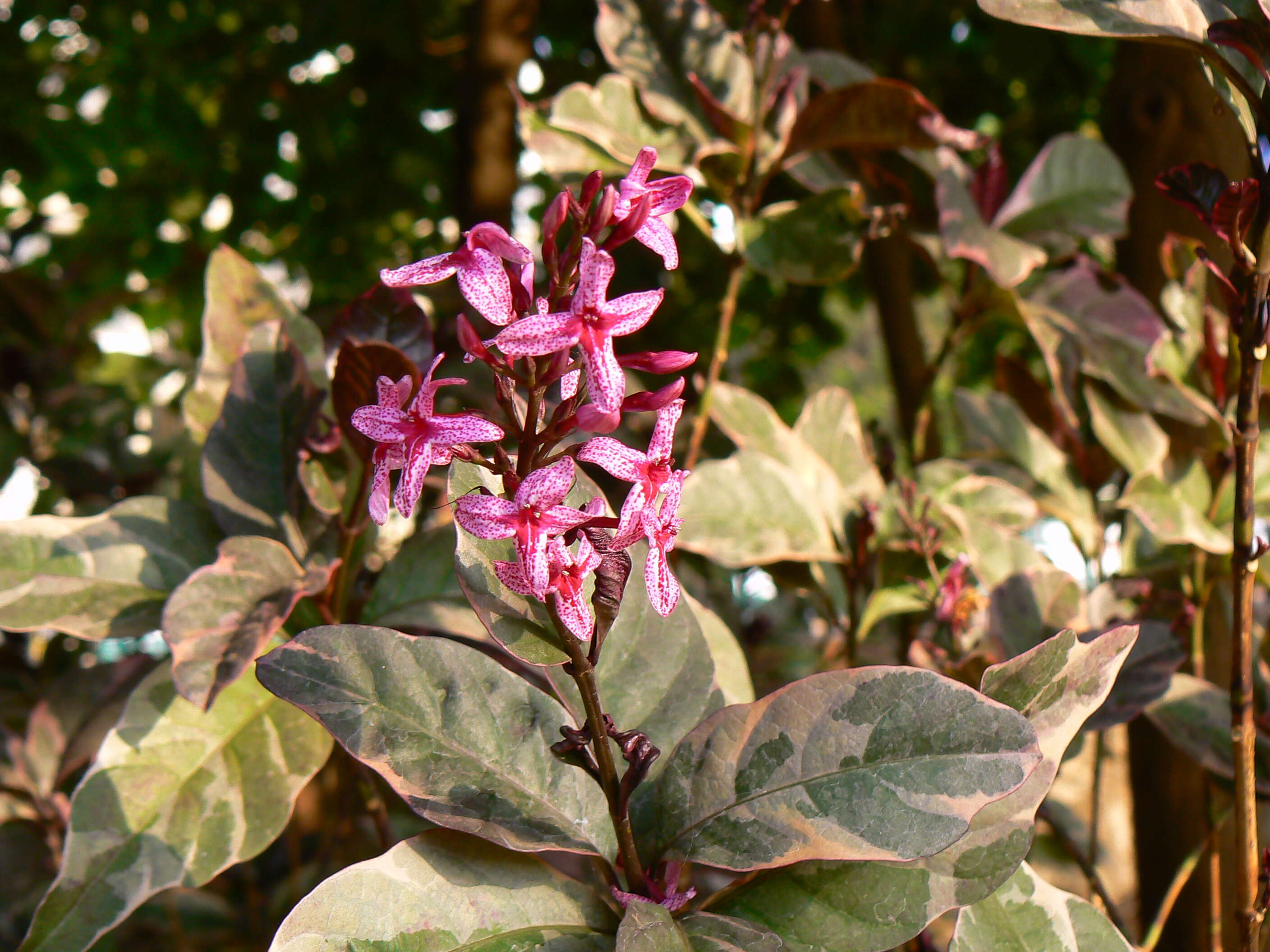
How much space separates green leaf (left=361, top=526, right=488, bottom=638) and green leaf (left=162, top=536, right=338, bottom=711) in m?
0.07

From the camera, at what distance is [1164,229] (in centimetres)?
131

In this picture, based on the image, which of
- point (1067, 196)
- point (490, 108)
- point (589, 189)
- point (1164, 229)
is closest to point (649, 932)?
point (589, 189)

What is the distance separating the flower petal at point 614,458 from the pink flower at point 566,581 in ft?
0.13

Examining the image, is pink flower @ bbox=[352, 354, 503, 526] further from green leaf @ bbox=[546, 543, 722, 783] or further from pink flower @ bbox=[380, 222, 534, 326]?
green leaf @ bbox=[546, 543, 722, 783]

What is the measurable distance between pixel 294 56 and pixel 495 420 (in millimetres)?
1849

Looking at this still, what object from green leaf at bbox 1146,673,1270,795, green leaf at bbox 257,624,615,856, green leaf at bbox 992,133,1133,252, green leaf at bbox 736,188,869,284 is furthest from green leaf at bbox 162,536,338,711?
green leaf at bbox 992,133,1133,252

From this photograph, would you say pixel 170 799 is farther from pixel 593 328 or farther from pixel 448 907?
pixel 593 328

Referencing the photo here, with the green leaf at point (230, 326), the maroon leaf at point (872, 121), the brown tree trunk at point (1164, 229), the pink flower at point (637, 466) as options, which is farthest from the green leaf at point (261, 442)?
the brown tree trunk at point (1164, 229)

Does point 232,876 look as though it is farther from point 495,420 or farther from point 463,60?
point 463,60

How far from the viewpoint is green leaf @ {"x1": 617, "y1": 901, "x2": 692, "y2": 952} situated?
474 millimetres

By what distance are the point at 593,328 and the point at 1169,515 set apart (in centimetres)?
76

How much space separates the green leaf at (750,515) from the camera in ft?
3.14

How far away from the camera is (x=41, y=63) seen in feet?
7.96

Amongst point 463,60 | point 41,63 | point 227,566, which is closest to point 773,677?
point 227,566
